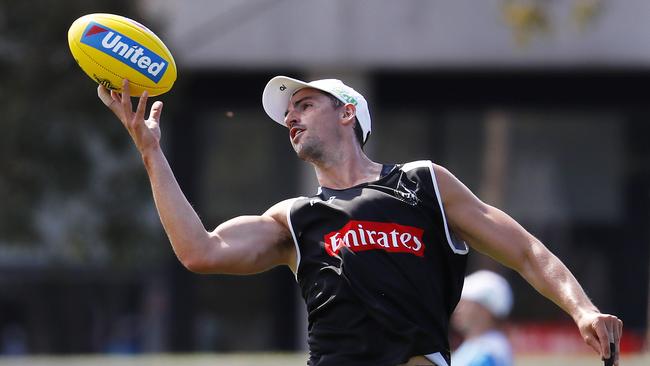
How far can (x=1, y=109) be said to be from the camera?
17.3 m

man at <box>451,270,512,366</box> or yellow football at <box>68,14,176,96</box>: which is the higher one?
yellow football at <box>68,14,176,96</box>

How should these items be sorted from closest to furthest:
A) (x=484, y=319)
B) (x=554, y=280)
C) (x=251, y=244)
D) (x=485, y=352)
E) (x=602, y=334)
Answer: (x=602, y=334) → (x=554, y=280) → (x=251, y=244) → (x=485, y=352) → (x=484, y=319)

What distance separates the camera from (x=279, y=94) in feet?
20.4

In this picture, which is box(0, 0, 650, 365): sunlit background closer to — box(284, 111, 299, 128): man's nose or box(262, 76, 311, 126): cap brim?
box(262, 76, 311, 126): cap brim

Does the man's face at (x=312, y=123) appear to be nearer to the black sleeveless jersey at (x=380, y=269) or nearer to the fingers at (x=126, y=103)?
the black sleeveless jersey at (x=380, y=269)

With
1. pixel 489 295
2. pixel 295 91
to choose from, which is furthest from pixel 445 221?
pixel 489 295

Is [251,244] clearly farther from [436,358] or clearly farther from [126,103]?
[436,358]

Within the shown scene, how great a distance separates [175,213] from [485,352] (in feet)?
10.0

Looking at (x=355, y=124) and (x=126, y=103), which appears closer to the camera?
(x=126, y=103)

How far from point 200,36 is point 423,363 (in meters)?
17.9

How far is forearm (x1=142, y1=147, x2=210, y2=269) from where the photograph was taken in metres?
5.59

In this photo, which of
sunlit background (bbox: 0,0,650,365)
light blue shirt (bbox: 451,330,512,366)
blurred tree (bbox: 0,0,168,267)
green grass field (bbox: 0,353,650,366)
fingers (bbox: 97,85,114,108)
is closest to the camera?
fingers (bbox: 97,85,114,108)

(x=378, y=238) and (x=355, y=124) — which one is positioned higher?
(x=355, y=124)

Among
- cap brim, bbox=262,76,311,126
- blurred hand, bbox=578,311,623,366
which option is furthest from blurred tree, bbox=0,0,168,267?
blurred hand, bbox=578,311,623,366
